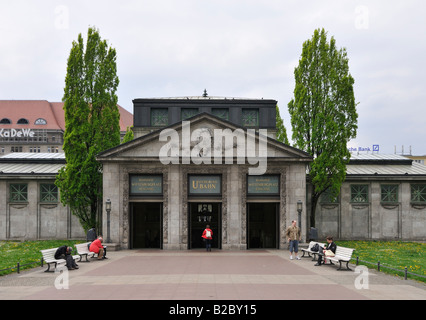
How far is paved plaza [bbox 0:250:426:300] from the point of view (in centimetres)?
1301

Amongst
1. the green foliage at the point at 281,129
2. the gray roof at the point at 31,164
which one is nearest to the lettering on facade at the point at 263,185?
the gray roof at the point at 31,164

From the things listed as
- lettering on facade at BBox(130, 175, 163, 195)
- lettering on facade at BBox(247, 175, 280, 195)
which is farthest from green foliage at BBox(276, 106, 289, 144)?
lettering on facade at BBox(130, 175, 163, 195)

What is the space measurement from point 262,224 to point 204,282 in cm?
2052

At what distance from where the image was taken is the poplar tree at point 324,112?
1273 inches

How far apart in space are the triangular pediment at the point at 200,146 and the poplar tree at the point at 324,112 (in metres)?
4.49

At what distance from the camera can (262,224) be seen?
3534 centimetres

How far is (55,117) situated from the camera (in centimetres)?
10112

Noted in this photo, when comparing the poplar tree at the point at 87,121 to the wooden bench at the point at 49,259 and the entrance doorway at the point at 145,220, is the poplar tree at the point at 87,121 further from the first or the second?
the wooden bench at the point at 49,259

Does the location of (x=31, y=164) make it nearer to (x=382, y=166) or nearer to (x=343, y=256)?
(x=343, y=256)
